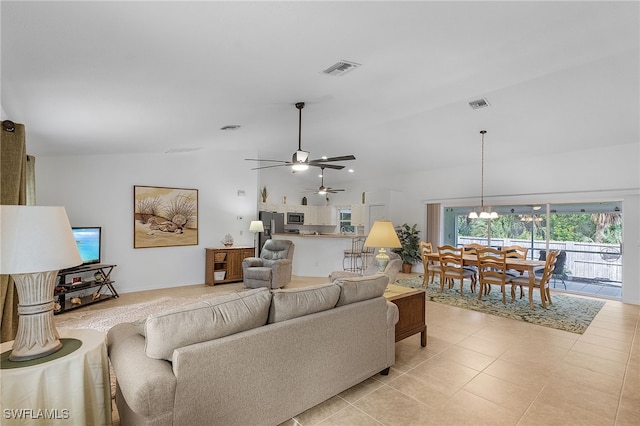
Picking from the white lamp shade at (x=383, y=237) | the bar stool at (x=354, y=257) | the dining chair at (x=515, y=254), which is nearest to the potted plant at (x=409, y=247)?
the bar stool at (x=354, y=257)

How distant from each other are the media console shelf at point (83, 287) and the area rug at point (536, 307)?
18.5 feet

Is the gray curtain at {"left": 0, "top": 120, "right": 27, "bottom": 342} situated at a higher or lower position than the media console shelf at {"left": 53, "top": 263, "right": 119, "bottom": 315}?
higher

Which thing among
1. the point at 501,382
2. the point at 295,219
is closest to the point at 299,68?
the point at 501,382

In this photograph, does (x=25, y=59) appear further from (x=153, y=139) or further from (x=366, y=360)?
(x=366, y=360)

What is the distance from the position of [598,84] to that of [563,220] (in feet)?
11.0

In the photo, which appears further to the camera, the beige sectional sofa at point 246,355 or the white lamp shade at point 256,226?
the white lamp shade at point 256,226

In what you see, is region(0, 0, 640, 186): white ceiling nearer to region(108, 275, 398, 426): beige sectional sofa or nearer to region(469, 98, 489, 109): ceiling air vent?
region(469, 98, 489, 109): ceiling air vent

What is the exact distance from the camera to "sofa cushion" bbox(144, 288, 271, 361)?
5.21 feet

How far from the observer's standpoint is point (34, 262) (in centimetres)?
149

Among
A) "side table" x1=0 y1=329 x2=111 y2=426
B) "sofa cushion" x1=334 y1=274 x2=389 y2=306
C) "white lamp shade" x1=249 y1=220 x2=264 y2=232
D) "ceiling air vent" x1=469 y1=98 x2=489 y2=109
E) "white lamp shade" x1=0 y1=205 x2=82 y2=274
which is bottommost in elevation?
"side table" x1=0 y1=329 x2=111 y2=426

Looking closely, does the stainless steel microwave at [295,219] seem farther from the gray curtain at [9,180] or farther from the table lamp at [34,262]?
the table lamp at [34,262]

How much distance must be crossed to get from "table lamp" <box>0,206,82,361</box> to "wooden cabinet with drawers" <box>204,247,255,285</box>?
4.85 metres

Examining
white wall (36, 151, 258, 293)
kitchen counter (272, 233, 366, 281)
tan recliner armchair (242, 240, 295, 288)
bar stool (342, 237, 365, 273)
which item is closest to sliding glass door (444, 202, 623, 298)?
bar stool (342, 237, 365, 273)

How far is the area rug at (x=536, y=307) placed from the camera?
4346 mm
